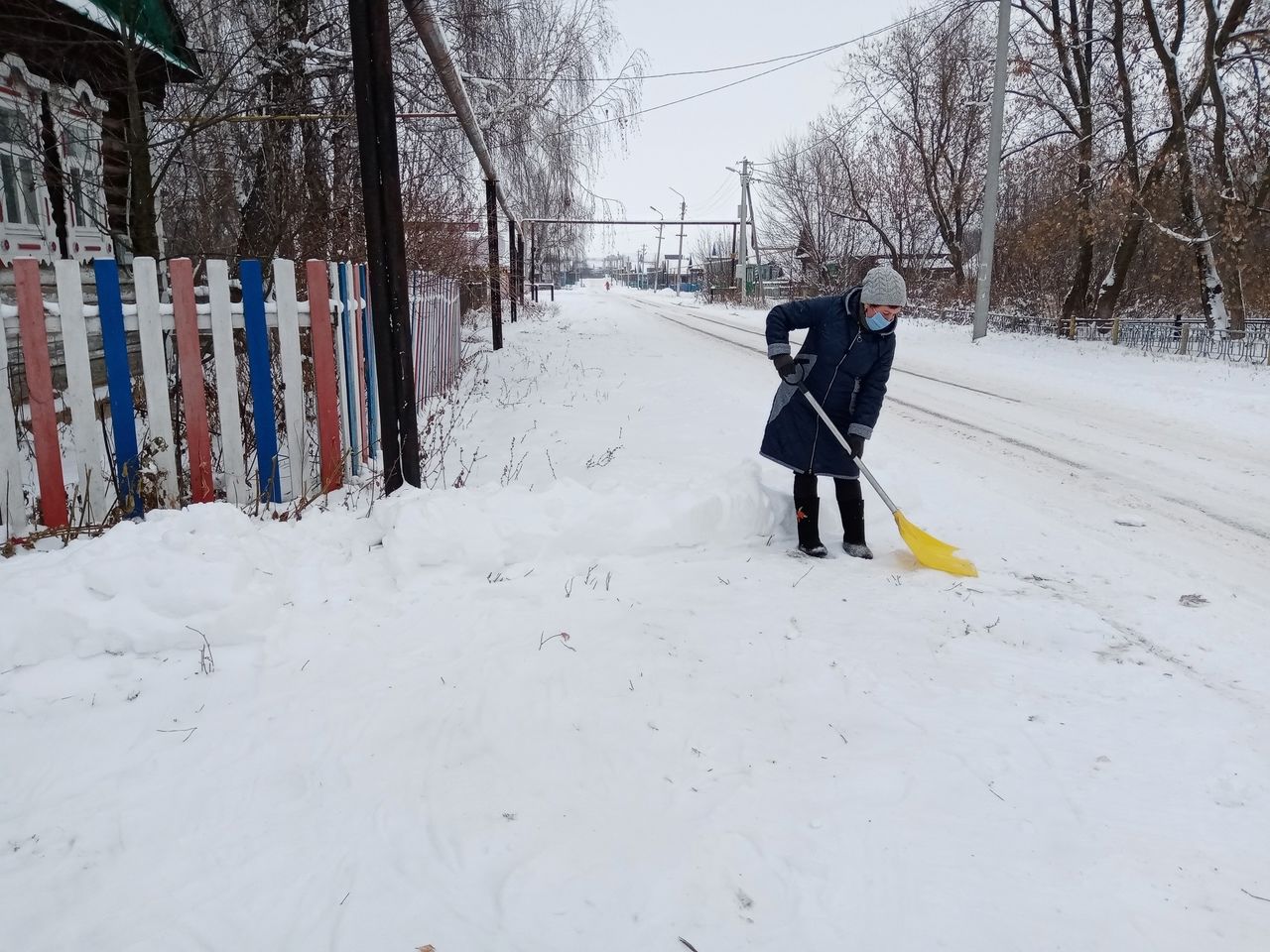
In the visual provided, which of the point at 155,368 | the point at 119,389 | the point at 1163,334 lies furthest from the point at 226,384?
the point at 1163,334

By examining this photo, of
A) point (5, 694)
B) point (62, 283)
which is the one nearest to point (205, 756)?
point (5, 694)

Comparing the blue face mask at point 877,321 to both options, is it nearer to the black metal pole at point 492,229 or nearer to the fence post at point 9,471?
the fence post at point 9,471

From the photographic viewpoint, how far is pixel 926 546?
395 cm

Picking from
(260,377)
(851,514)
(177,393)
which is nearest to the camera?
(260,377)

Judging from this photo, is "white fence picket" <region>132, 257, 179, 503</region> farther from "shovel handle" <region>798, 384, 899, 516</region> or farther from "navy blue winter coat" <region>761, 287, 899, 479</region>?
"shovel handle" <region>798, 384, 899, 516</region>

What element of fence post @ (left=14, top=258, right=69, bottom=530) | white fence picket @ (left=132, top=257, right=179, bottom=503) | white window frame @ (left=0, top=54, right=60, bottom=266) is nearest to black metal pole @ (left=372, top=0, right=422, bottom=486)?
white fence picket @ (left=132, top=257, right=179, bottom=503)

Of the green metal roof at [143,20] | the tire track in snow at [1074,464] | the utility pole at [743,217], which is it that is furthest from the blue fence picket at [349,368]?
the utility pole at [743,217]

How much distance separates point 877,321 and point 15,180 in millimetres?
11114

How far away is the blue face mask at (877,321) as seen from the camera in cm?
400

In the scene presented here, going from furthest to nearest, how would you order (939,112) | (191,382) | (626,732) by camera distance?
(939,112) → (191,382) → (626,732)

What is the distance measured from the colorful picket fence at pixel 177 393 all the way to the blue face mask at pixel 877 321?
2885 mm

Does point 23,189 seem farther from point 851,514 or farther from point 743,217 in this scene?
point 743,217

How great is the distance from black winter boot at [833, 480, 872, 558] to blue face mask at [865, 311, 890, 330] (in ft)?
2.71

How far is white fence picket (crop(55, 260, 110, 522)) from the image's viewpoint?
10.8 feet
